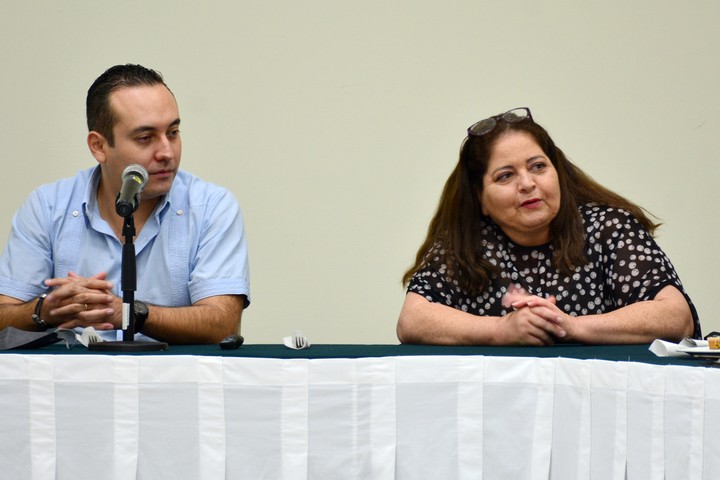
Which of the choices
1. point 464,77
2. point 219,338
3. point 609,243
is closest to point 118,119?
point 219,338

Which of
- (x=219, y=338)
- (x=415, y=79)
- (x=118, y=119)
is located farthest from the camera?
(x=415, y=79)

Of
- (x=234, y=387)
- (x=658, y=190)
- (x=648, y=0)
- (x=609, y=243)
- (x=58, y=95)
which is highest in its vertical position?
(x=648, y=0)

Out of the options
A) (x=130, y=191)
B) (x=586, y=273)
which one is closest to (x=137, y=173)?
(x=130, y=191)

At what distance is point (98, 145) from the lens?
2701 millimetres

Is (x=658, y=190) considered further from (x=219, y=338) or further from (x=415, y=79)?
(x=219, y=338)

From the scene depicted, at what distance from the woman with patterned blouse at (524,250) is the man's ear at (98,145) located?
0.91 metres

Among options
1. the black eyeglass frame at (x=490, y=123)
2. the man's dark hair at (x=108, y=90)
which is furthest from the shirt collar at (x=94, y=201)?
the black eyeglass frame at (x=490, y=123)

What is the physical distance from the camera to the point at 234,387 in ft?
5.79

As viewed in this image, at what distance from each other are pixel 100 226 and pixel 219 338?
495 mm

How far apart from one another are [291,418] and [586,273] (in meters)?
1.06

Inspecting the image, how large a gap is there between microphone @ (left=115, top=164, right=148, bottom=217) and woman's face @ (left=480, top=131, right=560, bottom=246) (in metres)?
0.93

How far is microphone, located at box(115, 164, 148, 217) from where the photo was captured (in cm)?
206

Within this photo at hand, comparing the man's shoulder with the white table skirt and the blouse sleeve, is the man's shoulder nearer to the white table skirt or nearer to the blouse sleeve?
the white table skirt

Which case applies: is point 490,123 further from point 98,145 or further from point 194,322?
point 98,145
